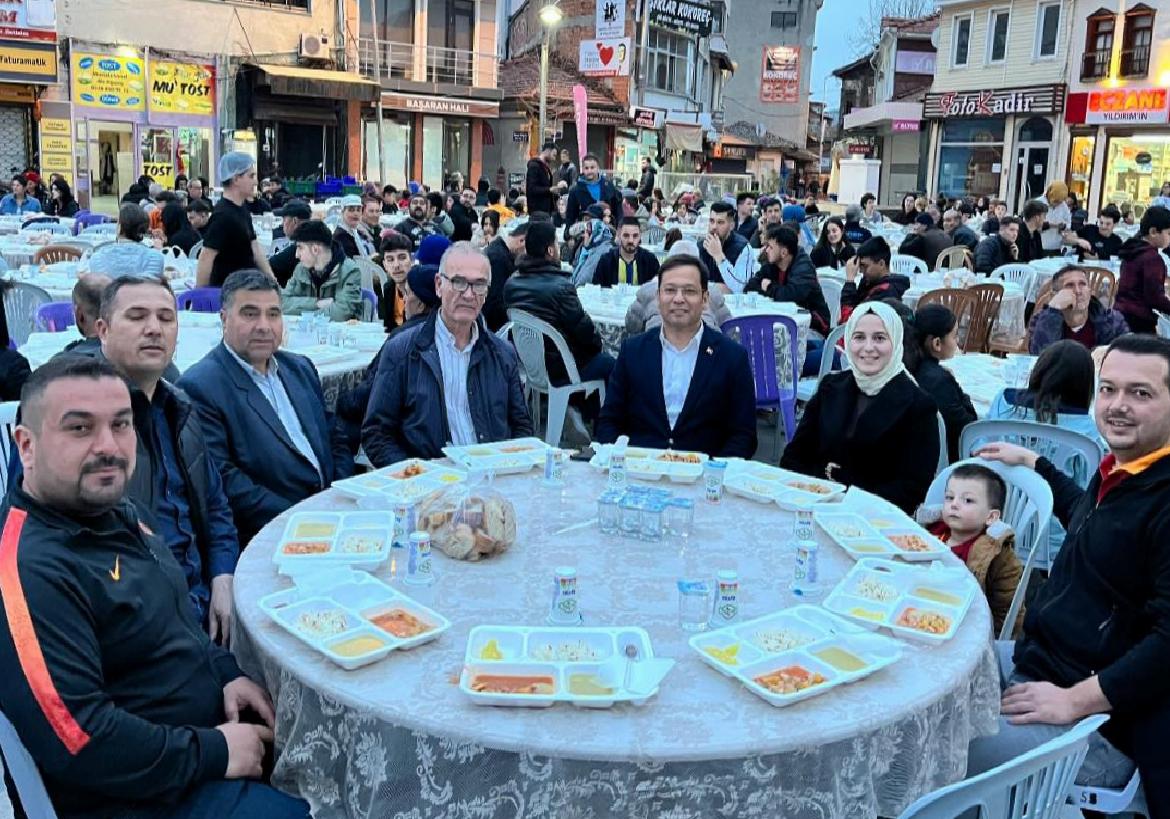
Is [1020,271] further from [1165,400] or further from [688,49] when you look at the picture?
[688,49]

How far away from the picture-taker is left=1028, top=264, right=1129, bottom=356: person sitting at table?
21.4 feet

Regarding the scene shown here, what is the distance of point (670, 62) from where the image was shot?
39406 millimetres

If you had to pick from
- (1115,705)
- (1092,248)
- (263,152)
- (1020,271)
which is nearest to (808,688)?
(1115,705)

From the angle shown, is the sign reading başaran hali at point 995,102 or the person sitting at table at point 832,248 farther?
the sign reading başaran hali at point 995,102

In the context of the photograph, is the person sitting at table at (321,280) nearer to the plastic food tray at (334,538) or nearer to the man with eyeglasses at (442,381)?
the man with eyeglasses at (442,381)

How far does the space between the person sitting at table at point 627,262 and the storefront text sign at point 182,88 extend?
17.0 metres

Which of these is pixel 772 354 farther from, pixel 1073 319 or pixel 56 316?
pixel 56 316

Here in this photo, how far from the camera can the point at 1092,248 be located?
14203 millimetres

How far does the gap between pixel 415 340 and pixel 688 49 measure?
38958mm

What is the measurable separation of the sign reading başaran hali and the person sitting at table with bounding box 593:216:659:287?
76.2ft

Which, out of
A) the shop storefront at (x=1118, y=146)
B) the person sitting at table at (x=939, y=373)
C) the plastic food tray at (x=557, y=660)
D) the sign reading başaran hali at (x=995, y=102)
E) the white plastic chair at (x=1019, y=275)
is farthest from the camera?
the sign reading başaran hali at (x=995, y=102)

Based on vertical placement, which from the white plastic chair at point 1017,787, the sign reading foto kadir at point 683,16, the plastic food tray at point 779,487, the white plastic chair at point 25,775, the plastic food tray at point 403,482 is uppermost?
the sign reading foto kadir at point 683,16

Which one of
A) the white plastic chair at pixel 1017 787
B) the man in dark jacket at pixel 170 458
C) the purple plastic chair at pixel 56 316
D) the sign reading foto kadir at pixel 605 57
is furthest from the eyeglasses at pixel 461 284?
the sign reading foto kadir at pixel 605 57

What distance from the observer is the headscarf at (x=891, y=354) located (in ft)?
14.1
